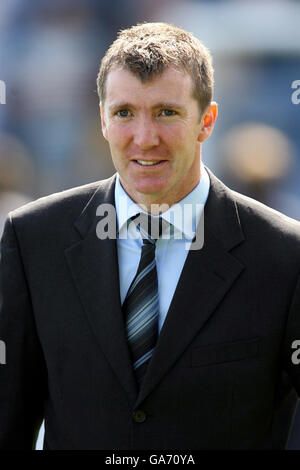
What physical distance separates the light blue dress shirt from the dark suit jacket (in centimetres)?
5

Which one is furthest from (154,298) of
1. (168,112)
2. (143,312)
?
(168,112)

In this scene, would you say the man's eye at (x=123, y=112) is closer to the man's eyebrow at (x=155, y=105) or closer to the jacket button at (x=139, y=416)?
the man's eyebrow at (x=155, y=105)

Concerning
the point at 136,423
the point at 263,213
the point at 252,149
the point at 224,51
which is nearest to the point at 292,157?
the point at 252,149

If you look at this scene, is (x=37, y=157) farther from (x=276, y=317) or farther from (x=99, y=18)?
(x=276, y=317)

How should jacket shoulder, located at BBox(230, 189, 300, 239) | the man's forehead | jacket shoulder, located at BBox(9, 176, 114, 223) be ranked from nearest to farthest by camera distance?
the man's forehead, jacket shoulder, located at BBox(230, 189, 300, 239), jacket shoulder, located at BBox(9, 176, 114, 223)

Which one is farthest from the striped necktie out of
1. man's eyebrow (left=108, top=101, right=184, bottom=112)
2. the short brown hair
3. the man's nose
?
the short brown hair

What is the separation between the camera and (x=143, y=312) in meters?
2.38

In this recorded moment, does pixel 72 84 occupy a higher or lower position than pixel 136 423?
higher

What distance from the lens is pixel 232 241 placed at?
2445 millimetres

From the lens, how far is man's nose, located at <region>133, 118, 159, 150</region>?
2303 millimetres

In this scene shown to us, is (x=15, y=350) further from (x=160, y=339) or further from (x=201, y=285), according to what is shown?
Answer: (x=201, y=285)

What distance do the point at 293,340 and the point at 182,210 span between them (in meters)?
0.57

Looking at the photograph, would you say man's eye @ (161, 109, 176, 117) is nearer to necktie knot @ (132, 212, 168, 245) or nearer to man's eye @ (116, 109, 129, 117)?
man's eye @ (116, 109, 129, 117)
